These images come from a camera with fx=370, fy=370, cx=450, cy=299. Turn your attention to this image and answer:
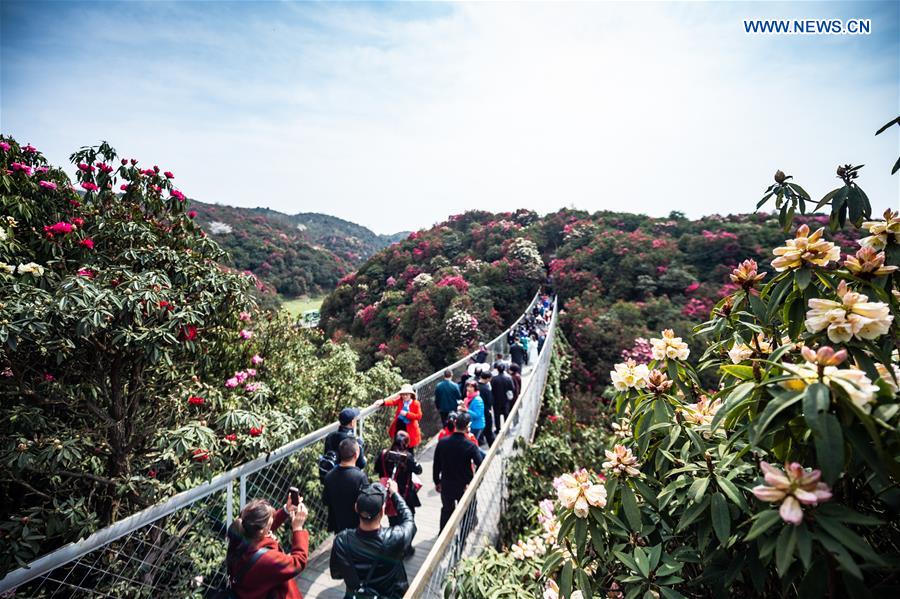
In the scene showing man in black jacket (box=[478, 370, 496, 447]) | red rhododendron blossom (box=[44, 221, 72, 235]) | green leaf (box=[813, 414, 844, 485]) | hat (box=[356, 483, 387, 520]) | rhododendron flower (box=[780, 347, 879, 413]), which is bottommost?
man in black jacket (box=[478, 370, 496, 447])

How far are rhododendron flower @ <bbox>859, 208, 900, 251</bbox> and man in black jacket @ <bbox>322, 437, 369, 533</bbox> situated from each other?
284 centimetres

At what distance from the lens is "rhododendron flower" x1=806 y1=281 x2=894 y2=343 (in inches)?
41.6

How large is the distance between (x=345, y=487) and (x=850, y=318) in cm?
281

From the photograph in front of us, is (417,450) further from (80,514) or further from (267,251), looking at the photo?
(267,251)

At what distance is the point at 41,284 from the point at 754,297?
410 cm

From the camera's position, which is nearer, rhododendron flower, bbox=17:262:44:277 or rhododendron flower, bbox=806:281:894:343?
rhododendron flower, bbox=806:281:894:343

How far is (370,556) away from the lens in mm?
2070

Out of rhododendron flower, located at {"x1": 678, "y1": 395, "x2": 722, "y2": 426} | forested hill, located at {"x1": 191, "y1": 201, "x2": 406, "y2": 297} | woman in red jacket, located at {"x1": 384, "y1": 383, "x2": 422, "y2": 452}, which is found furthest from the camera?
forested hill, located at {"x1": 191, "y1": 201, "x2": 406, "y2": 297}

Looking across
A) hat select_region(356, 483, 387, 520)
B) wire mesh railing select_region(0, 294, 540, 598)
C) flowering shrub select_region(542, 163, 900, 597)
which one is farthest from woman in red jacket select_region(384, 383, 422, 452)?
flowering shrub select_region(542, 163, 900, 597)

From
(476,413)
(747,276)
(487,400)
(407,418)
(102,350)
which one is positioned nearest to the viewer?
(747,276)

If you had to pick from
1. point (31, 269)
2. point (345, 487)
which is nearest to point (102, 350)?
point (31, 269)

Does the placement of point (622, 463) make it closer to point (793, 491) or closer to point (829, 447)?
point (793, 491)

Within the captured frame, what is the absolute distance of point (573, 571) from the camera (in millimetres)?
1632

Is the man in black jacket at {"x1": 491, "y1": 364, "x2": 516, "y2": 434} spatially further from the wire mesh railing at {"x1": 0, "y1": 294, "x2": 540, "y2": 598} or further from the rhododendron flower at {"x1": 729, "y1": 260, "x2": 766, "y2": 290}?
the rhododendron flower at {"x1": 729, "y1": 260, "x2": 766, "y2": 290}
